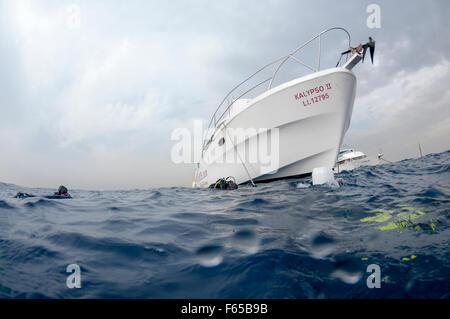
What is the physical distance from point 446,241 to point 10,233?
17.0 feet

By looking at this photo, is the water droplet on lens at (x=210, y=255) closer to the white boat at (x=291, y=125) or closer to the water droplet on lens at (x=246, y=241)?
the water droplet on lens at (x=246, y=241)

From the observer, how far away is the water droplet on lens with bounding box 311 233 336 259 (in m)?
2.14

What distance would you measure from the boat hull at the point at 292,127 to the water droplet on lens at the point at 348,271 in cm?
677

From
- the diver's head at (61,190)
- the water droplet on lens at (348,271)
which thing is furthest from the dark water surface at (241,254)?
the diver's head at (61,190)

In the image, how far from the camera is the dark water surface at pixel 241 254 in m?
1.60

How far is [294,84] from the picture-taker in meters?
7.95

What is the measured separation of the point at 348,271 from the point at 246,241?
1108 millimetres

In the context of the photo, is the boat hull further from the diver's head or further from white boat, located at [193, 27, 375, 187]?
the diver's head

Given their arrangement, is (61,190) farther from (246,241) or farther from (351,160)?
(351,160)

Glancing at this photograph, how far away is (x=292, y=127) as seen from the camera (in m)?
8.42
